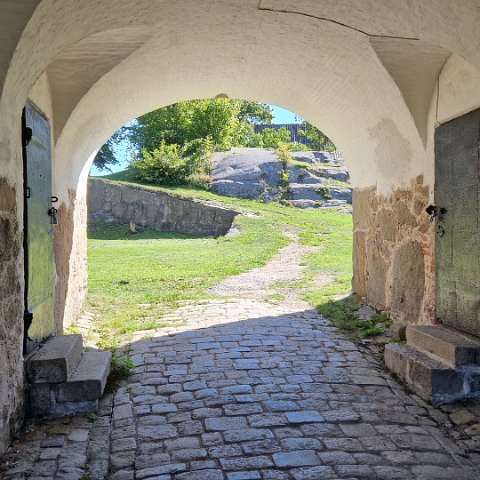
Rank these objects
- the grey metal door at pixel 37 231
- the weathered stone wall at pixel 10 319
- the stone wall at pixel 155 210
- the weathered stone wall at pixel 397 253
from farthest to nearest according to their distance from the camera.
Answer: the stone wall at pixel 155 210 < the weathered stone wall at pixel 397 253 < the grey metal door at pixel 37 231 < the weathered stone wall at pixel 10 319

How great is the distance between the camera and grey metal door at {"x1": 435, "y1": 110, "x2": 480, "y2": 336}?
13.6 ft

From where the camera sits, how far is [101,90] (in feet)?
17.0

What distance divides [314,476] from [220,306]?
4334 mm

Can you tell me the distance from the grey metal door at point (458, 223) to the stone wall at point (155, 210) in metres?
12.1

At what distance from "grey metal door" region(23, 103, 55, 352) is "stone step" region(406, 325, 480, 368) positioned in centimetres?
303

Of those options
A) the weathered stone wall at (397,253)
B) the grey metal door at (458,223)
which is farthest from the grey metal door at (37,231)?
the weathered stone wall at (397,253)

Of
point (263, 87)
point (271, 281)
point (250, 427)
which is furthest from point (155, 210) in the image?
point (250, 427)

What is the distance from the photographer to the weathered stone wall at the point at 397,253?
5145mm

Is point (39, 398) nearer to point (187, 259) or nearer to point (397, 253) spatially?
point (397, 253)

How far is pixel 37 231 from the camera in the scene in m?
4.06

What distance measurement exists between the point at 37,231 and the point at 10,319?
1.06 metres

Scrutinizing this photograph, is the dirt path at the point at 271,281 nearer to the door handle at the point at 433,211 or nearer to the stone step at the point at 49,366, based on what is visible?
the door handle at the point at 433,211

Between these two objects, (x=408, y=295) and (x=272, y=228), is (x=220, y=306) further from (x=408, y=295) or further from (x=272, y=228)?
(x=272, y=228)

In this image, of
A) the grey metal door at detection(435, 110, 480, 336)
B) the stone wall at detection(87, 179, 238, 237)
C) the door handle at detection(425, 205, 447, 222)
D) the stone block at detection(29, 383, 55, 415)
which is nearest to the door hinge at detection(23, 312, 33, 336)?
the stone block at detection(29, 383, 55, 415)
